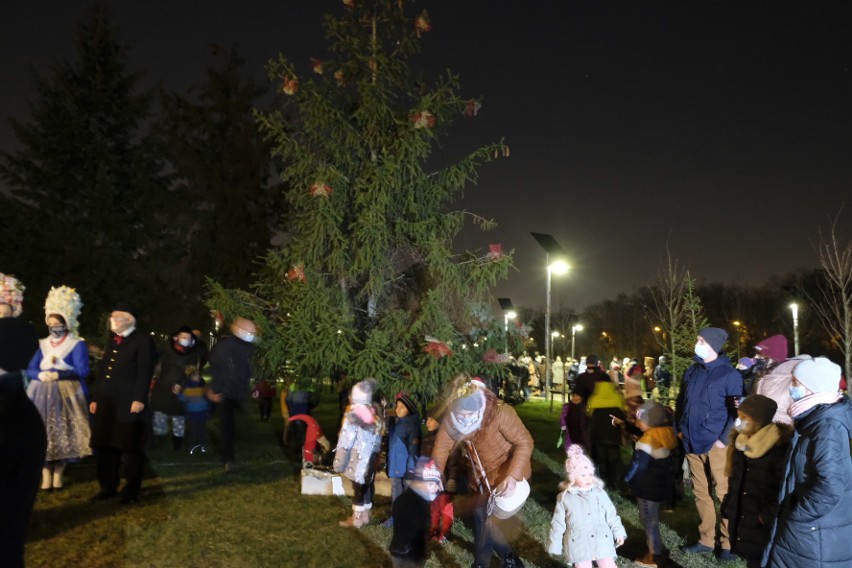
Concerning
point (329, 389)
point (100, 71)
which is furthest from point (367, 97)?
point (100, 71)

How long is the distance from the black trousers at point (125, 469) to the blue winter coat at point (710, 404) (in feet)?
18.7

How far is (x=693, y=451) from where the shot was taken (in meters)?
7.05

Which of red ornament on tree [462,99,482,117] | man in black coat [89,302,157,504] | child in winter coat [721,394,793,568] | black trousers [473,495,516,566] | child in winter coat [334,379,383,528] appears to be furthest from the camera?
red ornament on tree [462,99,482,117]

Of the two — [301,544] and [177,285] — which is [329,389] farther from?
[177,285]

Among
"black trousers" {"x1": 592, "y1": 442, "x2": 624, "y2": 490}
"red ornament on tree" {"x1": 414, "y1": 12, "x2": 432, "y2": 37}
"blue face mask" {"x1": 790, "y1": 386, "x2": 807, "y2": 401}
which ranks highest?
"red ornament on tree" {"x1": 414, "y1": 12, "x2": 432, "y2": 37}

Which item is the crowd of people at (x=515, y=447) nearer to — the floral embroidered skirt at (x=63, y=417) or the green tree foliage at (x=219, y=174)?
the floral embroidered skirt at (x=63, y=417)

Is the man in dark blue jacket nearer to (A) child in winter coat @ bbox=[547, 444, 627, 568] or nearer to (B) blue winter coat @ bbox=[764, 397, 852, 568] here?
(A) child in winter coat @ bbox=[547, 444, 627, 568]

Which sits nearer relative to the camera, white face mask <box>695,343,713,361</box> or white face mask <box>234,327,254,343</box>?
white face mask <box>695,343,713,361</box>

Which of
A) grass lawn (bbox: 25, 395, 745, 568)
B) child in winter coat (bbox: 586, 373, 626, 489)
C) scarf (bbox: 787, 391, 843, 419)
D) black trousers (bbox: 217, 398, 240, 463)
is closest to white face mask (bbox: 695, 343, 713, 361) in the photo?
grass lawn (bbox: 25, 395, 745, 568)

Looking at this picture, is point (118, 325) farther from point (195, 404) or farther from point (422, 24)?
point (422, 24)

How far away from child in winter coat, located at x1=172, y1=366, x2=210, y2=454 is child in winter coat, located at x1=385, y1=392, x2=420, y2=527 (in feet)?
16.4

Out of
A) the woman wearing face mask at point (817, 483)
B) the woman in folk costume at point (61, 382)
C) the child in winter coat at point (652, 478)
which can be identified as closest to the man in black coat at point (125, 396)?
the woman in folk costume at point (61, 382)

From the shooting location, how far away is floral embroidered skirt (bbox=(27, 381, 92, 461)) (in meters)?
8.49

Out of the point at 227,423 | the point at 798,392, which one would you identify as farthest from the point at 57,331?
the point at 798,392
